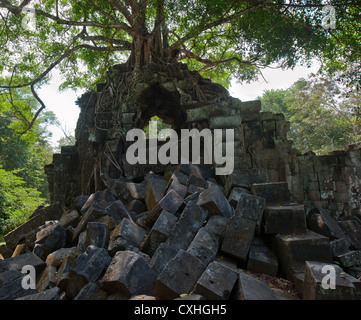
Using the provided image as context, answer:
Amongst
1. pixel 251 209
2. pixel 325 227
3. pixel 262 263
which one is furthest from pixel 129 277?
pixel 325 227

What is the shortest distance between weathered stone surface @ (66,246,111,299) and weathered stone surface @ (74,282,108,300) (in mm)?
101

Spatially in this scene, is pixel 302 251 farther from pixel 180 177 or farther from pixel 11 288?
pixel 11 288

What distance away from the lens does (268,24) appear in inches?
305

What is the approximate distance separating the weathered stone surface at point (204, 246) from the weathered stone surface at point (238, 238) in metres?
0.12

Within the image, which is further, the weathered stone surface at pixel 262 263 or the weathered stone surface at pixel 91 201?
the weathered stone surface at pixel 91 201

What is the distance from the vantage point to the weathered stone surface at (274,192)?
3654 mm

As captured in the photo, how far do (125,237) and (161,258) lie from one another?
63cm

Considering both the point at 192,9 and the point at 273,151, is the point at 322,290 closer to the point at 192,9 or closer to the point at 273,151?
the point at 273,151

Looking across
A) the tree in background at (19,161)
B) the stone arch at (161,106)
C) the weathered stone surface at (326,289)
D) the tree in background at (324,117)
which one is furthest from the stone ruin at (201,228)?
the tree in background at (324,117)

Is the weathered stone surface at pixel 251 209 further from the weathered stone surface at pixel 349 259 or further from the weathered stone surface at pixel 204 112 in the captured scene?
the weathered stone surface at pixel 204 112

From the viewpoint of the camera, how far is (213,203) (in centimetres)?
336

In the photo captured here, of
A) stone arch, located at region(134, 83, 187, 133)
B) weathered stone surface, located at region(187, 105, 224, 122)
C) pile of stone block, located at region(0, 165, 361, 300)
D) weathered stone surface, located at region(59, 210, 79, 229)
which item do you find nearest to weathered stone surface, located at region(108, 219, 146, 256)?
pile of stone block, located at region(0, 165, 361, 300)

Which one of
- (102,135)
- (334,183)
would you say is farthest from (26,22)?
(334,183)
